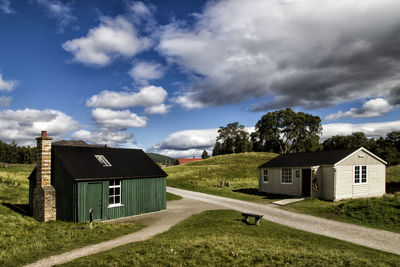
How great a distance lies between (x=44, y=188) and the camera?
1730 cm

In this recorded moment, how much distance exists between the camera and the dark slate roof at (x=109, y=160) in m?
18.0

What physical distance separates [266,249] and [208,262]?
98.2 inches

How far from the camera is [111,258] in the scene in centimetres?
980

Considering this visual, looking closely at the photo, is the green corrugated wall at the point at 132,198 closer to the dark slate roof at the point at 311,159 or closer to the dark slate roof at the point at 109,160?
the dark slate roof at the point at 109,160

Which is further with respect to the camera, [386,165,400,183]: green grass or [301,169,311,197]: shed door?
[386,165,400,183]: green grass

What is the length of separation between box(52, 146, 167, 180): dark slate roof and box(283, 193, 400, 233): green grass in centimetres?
1173

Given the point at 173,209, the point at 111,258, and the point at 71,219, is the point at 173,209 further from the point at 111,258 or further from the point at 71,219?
the point at 111,258

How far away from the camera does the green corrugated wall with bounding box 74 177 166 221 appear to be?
56.6 ft

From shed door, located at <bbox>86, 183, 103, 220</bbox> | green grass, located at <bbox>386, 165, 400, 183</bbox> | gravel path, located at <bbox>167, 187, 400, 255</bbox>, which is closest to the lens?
gravel path, located at <bbox>167, 187, 400, 255</bbox>

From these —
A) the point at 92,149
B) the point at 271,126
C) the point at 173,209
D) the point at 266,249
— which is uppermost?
the point at 271,126

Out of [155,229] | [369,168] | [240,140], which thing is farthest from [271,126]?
[155,229]

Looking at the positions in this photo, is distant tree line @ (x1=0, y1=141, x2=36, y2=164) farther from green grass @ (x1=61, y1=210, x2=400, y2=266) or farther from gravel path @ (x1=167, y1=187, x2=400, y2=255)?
green grass @ (x1=61, y1=210, x2=400, y2=266)

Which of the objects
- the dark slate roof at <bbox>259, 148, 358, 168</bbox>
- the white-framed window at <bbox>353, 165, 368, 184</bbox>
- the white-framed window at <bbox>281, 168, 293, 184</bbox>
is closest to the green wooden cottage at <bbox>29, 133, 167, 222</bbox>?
the white-framed window at <bbox>281, 168, 293, 184</bbox>

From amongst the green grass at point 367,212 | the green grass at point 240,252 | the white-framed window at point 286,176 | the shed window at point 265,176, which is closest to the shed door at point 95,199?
the green grass at point 240,252
